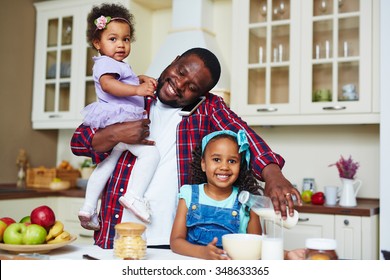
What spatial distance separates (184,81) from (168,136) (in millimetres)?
140

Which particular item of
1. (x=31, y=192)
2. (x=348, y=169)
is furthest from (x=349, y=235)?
(x=31, y=192)

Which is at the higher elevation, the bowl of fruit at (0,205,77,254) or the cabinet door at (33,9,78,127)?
the cabinet door at (33,9,78,127)

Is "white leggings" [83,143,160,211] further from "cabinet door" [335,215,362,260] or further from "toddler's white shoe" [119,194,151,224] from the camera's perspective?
"cabinet door" [335,215,362,260]

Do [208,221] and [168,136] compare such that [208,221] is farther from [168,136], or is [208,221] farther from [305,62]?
[305,62]

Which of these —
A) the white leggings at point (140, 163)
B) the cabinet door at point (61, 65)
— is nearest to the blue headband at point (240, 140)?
the white leggings at point (140, 163)

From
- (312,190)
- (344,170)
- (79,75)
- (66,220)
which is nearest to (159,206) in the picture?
(344,170)

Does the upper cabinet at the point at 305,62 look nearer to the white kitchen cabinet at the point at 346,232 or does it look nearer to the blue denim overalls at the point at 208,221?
the white kitchen cabinet at the point at 346,232

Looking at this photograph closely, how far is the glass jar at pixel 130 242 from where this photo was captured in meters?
0.82

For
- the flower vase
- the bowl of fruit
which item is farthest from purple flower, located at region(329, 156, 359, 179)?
the bowl of fruit

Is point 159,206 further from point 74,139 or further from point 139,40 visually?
point 139,40

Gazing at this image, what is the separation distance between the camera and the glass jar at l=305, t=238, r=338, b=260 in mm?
731

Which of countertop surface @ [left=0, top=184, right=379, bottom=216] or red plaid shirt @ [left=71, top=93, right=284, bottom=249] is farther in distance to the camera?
countertop surface @ [left=0, top=184, right=379, bottom=216]

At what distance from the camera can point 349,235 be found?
1.84 metres

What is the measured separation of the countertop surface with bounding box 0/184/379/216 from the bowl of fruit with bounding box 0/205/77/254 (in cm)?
111
